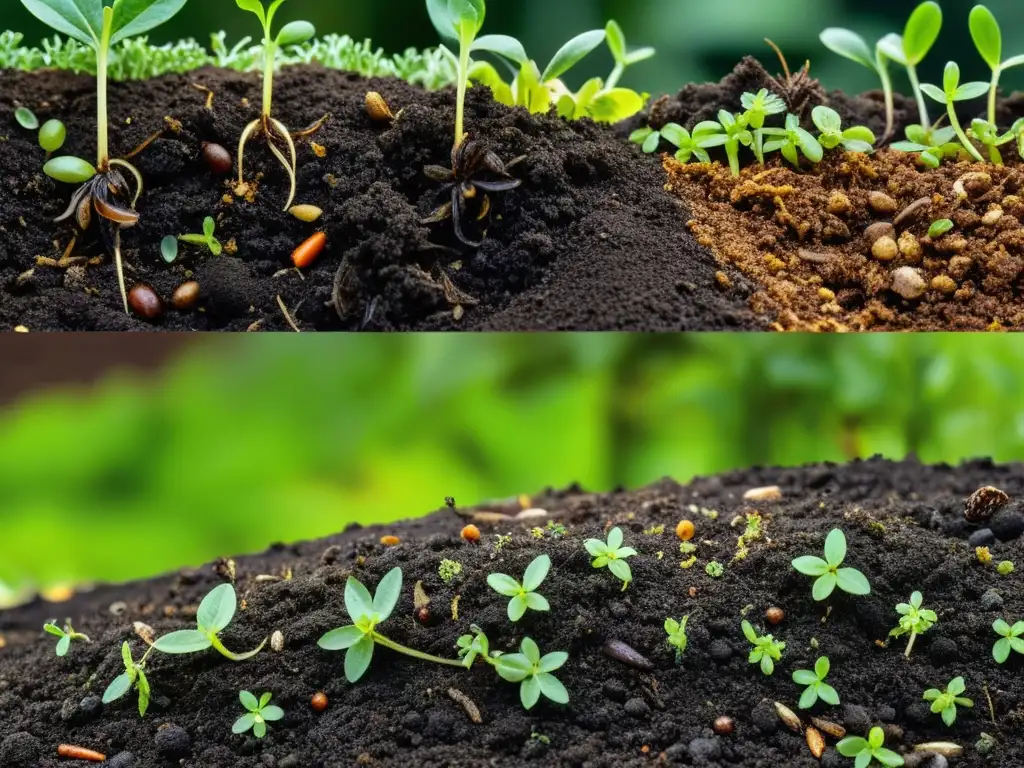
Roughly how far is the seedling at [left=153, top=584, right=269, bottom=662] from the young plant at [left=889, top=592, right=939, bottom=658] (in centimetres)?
69

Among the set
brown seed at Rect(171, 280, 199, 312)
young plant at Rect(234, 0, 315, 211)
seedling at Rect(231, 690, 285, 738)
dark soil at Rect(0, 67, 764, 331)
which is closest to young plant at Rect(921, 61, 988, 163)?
dark soil at Rect(0, 67, 764, 331)

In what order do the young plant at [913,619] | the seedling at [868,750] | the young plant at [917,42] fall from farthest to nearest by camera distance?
the young plant at [917,42] < the young plant at [913,619] < the seedling at [868,750]

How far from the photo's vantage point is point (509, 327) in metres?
0.97

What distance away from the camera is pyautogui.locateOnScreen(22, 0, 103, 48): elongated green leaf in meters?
1.05

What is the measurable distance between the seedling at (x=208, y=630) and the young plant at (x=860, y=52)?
97 centimetres

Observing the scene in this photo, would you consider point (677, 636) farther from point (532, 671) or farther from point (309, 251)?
point (309, 251)

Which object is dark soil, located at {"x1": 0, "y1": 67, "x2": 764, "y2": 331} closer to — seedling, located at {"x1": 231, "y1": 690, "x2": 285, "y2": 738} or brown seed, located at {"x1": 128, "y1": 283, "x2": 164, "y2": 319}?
brown seed, located at {"x1": 128, "y1": 283, "x2": 164, "y2": 319}

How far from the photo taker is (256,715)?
0.97 m

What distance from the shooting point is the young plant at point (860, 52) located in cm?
125

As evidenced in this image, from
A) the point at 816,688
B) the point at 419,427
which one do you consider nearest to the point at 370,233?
the point at 816,688

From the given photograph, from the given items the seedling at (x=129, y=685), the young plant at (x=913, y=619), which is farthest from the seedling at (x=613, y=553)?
the seedling at (x=129, y=685)

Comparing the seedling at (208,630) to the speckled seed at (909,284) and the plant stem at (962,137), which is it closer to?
the speckled seed at (909,284)

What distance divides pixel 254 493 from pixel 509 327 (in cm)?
124

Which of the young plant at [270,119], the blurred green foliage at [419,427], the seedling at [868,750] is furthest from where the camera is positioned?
the blurred green foliage at [419,427]
